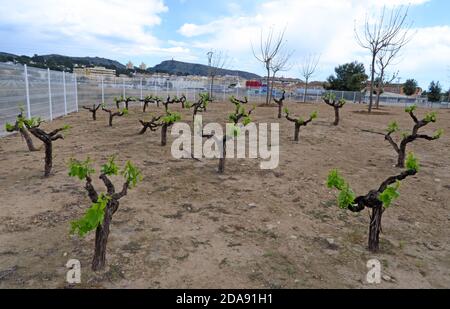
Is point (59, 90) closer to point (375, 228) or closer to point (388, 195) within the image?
point (375, 228)

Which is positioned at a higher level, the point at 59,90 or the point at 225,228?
the point at 59,90

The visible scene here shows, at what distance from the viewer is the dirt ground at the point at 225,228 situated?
298 cm

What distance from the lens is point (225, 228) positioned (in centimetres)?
391

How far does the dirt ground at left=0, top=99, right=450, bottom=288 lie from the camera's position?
2980 millimetres

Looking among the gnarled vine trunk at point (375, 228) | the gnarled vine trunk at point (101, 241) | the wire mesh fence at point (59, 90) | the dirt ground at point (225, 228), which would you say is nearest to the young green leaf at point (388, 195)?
the gnarled vine trunk at point (375, 228)

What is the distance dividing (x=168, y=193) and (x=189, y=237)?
1.43 m

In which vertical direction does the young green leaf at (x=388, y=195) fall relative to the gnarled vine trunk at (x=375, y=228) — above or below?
above

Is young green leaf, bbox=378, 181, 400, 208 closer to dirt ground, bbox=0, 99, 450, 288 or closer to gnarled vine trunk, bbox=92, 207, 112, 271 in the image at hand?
dirt ground, bbox=0, 99, 450, 288

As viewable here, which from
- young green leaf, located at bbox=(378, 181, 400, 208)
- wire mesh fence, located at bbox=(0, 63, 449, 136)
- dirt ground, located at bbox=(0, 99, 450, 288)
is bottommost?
dirt ground, located at bbox=(0, 99, 450, 288)

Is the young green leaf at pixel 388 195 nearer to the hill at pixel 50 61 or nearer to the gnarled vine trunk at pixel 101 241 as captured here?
the gnarled vine trunk at pixel 101 241

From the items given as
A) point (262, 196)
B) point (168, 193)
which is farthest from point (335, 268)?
point (168, 193)

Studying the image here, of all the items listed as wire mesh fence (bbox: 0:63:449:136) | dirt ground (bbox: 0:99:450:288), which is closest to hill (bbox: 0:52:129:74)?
wire mesh fence (bbox: 0:63:449:136)

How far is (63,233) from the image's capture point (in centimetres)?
363

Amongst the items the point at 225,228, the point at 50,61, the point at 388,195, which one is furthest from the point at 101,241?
the point at 50,61
